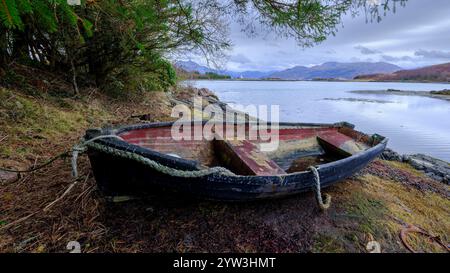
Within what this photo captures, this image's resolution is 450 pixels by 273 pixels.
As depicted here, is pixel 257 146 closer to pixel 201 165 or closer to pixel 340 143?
pixel 340 143

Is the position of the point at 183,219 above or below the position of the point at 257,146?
below

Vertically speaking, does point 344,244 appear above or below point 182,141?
below

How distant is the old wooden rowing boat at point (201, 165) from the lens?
6.37 feet

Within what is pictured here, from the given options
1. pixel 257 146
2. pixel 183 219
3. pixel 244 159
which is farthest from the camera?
pixel 257 146

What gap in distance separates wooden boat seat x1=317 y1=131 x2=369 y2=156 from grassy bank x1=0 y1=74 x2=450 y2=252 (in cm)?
49

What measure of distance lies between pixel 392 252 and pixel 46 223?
2.81 metres

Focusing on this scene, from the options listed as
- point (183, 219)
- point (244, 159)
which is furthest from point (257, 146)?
point (183, 219)

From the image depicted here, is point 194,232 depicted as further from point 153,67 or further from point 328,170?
point 153,67

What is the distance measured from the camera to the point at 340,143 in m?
3.87

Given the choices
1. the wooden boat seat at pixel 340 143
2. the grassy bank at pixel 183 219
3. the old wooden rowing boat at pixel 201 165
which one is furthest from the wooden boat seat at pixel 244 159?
the wooden boat seat at pixel 340 143

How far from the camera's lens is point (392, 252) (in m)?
2.20

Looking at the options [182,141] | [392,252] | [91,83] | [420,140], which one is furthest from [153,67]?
[420,140]

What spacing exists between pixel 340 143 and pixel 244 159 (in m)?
1.90

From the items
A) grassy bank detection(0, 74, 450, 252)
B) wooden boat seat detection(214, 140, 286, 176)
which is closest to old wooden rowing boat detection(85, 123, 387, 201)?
wooden boat seat detection(214, 140, 286, 176)
